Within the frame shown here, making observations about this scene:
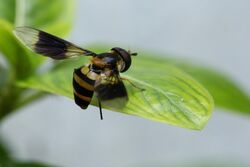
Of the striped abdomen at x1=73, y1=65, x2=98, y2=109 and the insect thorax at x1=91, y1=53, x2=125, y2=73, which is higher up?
the insect thorax at x1=91, y1=53, x2=125, y2=73

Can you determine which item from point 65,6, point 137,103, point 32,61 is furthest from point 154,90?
point 65,6

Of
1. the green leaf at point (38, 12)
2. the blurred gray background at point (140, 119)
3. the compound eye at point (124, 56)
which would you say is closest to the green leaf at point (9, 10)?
→ the green leaf at point (38, 12)

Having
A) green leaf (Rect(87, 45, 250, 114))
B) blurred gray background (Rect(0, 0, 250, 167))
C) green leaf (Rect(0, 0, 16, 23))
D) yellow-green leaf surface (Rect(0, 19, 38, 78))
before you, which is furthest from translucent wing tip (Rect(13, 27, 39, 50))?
blurred gray background (Rect(0, 0, 250, 167))

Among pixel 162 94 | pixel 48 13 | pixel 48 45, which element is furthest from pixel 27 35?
pixel 48 13

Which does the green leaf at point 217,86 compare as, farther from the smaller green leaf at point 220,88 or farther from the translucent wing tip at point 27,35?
the translucent wing tip at point 27,35

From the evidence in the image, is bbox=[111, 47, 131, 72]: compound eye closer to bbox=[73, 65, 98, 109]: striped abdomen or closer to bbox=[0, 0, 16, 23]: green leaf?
bbox=[73, 65, 98, 109]: striped abdomen

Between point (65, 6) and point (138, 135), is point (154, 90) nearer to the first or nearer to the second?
point (65, 6)

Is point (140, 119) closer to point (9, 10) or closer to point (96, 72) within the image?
point (9, 10)

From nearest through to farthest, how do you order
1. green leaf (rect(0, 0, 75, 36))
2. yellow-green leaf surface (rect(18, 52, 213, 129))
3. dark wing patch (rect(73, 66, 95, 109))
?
yellow-green leaf surface (rect(18, 52, 213, 129)) → dark wing patch (rect(73, 66, 95, 109)) → green leaf (rect(0, 0, 75, 36))
